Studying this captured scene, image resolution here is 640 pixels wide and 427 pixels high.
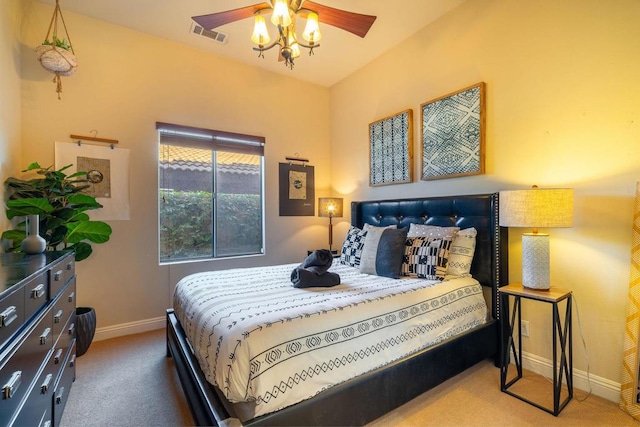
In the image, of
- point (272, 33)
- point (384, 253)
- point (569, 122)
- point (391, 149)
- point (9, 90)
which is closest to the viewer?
point (569, 122)

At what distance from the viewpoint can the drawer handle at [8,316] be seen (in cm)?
86

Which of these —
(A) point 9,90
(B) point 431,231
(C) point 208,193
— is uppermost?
(A) point 9,90

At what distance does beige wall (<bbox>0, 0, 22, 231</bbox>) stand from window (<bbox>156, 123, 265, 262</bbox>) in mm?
1091

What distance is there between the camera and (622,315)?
1.83m

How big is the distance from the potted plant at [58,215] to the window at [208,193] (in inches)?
32.2

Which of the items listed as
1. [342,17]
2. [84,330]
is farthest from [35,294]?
[342,17]

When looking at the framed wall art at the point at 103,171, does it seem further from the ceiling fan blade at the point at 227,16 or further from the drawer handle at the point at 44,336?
the drawer handle at the point at 44,336

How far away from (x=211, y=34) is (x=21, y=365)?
129 inches

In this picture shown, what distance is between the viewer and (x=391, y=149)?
3.38 meters

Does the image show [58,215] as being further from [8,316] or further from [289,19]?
[289,19]

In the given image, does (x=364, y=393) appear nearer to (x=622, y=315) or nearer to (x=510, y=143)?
(x=622, y=315)

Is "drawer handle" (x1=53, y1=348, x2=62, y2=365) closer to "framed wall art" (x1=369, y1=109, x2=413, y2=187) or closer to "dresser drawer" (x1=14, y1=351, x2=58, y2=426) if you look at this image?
"dresser drawer" (x1=14, y1=351, x2=58, y2=426)

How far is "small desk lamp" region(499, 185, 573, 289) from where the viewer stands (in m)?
1.79

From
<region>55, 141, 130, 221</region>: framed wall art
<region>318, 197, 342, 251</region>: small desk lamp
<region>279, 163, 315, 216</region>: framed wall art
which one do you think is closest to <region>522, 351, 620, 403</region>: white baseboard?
<region>318, 197, 342, 251</region>: small desk lamp
